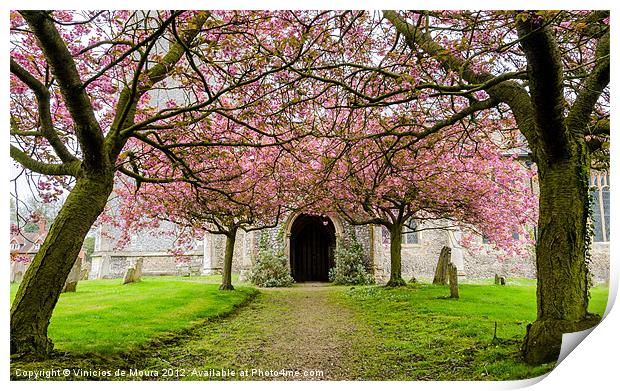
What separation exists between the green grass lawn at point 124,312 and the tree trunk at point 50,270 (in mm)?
291

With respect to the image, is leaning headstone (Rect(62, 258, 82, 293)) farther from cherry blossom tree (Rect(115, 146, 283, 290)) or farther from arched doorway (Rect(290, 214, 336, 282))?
arched doorway (Rect(290, 214, 336, 282))

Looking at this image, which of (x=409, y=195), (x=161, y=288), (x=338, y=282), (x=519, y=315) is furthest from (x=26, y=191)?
(x=338, y=282)

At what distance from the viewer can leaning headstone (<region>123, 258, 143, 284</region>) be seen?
695cm

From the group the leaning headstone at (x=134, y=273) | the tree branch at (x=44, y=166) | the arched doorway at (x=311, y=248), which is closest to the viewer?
the tree branch at (x=44, y=166)

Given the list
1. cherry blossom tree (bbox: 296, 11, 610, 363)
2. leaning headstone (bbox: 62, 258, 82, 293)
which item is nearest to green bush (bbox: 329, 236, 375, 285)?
leaning headstone (bbox: 62, 258, 82, 293)

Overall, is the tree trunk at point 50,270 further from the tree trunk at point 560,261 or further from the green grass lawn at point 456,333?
the tree trunk at point 560,261

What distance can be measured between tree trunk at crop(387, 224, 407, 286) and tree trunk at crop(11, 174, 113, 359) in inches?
263

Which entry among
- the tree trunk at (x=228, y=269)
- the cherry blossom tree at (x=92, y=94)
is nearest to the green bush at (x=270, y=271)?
the tree trunk at (x=228, y=269)

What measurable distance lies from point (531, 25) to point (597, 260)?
6.72ft

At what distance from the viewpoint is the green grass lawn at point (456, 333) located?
12.3ft

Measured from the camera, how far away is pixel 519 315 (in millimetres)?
4770

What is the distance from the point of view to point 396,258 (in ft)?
31.5

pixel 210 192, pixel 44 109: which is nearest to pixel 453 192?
pixel 210 192

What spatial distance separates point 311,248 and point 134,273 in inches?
355
